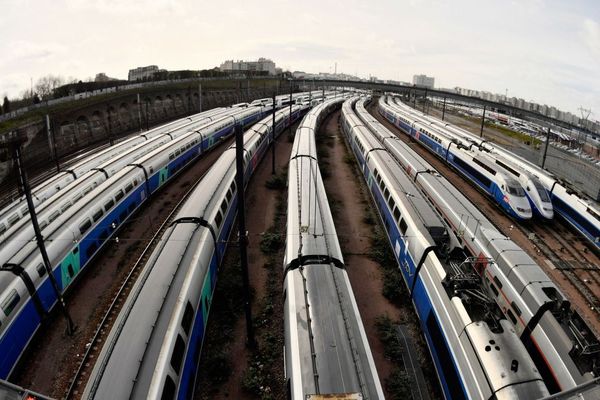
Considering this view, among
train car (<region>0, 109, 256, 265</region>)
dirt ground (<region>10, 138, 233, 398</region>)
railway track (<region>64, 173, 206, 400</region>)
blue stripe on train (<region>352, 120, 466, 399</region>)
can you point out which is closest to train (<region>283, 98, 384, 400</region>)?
blue stripe on train (<region>352, 120, 466, 399</region>)

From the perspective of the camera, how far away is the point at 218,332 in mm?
16750

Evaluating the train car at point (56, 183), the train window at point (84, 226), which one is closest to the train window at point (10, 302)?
the train car at point (56, 183)

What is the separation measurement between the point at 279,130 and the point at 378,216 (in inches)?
1259

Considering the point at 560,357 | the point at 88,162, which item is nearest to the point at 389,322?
the point at 560,357

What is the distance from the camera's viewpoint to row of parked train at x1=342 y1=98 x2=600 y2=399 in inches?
435

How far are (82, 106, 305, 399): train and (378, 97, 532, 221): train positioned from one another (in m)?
23.2

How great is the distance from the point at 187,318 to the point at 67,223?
36.9ft

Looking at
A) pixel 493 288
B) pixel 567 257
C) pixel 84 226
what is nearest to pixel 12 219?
pixel 84 226

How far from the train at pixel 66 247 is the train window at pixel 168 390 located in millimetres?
7417

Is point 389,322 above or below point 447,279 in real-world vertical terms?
below

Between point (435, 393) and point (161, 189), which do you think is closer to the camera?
point (435, 393)

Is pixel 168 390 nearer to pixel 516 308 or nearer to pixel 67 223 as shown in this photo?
pixel 67 223

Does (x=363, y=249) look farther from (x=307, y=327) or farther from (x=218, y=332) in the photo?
(x=307, y=327)

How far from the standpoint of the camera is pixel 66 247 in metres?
18.4
